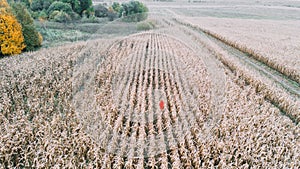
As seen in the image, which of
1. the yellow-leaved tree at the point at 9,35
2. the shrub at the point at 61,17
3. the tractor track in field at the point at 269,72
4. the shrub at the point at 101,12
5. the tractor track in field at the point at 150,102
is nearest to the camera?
the tractor track in field at the point at 150,102

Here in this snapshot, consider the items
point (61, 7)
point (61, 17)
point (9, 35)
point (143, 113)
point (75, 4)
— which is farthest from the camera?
point (75, 4)

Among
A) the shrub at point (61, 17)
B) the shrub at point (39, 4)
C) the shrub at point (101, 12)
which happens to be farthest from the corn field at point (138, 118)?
the shrub at point (101, 12)

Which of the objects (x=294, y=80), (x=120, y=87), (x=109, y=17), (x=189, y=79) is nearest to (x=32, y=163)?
(x=120, y=87)

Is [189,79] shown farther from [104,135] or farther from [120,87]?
[104,135]

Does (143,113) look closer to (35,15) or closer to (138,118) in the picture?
(138,118)

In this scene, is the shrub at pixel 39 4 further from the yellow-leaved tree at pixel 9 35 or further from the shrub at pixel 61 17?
the yellow-leaved tree at pixel 9 35

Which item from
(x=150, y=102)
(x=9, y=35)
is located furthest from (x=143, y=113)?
(x=9, y=35)

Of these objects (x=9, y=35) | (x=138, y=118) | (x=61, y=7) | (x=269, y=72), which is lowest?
(x=269, y=72)

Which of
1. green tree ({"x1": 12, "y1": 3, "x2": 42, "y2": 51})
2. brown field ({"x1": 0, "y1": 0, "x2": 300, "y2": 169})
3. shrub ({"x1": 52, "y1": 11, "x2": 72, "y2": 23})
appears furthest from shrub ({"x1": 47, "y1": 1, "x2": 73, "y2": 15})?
brown field ({"x1": 0, "y1": 0, "x2": 300, "y2": 169})
